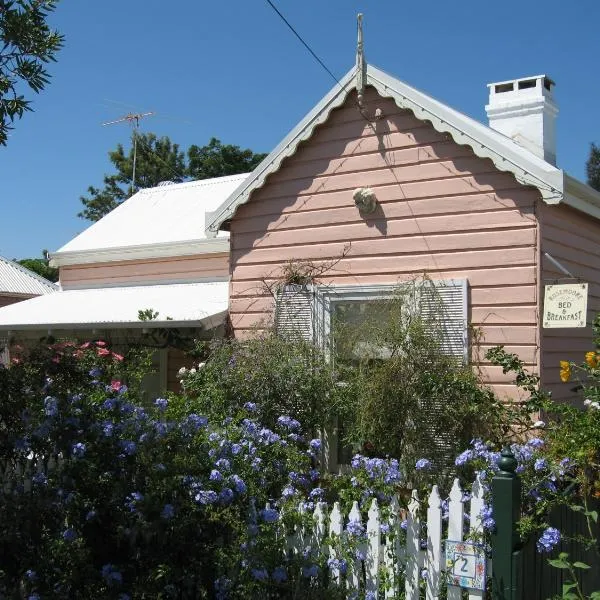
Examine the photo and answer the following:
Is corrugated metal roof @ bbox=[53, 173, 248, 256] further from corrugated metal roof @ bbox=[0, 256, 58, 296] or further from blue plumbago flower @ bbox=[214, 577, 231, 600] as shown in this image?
corrugated metal roof @ bbox=[0, 256, 58, 296]

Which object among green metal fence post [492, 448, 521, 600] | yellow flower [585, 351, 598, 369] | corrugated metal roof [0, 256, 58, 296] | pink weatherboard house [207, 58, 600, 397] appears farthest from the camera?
corrugated metal roof [0, 256, 58, 296]

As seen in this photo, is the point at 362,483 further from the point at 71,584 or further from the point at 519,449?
the point at 71,584

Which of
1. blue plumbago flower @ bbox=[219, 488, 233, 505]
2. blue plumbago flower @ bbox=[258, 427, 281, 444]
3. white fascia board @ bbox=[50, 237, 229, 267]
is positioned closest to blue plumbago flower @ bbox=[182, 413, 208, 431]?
blue plumbago flower @ bbox=[258, 427, 281, 444]

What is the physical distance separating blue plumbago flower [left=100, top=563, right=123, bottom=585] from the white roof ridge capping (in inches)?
188

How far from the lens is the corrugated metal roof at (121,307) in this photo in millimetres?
9141

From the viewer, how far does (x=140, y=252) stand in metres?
11.6

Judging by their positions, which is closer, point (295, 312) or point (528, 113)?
point (295, 312)

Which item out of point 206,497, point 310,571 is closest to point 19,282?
point 206,497

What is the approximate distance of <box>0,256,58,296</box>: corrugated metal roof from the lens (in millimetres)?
27516

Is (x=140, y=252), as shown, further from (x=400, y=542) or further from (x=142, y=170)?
(x=142, y=170)

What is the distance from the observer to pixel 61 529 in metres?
4.18

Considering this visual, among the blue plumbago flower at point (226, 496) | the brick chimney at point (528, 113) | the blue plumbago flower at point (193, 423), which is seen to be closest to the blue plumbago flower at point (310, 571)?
the blue plumbago flower at point (226, 496)

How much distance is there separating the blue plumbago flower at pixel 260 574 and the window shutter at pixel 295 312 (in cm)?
402

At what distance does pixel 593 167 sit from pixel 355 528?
4204 centimetres
